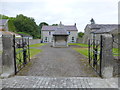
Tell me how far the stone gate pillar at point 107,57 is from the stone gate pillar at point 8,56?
4.05m

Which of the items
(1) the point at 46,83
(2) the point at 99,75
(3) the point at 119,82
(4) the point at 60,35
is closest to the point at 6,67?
A: (1) the point at 46,83

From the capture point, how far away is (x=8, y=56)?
4238 millimetres

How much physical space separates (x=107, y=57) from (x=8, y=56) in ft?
14.2

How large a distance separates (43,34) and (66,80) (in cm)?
3651

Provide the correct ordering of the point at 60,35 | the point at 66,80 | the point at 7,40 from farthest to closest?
1. the point at 60,35
2. the point at 7,40
3. the point at 66,80

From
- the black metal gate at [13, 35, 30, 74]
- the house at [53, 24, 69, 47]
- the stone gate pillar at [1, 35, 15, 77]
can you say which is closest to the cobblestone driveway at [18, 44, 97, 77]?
the black metal gate at [13, 35, 30, 74]

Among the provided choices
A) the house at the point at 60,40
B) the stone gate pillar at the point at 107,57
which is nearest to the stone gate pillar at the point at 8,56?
the stone gate pillar at the point at 107,57

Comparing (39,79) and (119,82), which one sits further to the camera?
(39,79)

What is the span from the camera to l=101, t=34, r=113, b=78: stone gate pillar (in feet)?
13.3

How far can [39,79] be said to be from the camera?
13.1 feet

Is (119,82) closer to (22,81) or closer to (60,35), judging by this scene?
(22,81)

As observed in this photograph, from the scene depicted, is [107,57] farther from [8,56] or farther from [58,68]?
[8,56]

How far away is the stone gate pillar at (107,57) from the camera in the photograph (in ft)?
13.3

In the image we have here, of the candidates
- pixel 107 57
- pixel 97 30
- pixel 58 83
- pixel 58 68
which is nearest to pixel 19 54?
pixel 58 68
